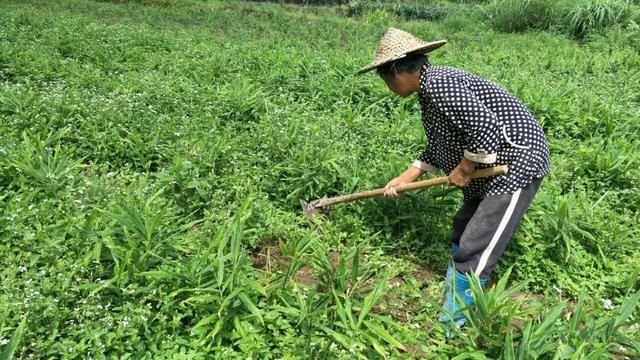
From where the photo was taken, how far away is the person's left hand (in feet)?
7.77

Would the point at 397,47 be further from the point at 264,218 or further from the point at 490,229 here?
the point at 264,218

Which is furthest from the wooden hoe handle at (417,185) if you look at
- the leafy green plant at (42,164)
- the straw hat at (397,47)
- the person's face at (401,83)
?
the leafy green plant at (42,164)

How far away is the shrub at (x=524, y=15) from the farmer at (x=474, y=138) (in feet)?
31.6

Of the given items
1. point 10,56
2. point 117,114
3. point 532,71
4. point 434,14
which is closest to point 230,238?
point 117,114

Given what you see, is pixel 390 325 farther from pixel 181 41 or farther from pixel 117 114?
pixel 181 41

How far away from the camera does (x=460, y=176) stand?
241cm

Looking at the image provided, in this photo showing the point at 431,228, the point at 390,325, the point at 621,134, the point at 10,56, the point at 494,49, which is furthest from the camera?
the point at 494,49

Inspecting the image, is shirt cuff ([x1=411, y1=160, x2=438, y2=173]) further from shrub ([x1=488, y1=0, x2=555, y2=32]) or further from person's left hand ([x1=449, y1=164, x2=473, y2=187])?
shrub ([x1=488, y1=0, x2=555, y2=32])

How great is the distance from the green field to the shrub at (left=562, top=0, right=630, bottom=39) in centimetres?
407

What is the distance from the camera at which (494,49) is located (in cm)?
782

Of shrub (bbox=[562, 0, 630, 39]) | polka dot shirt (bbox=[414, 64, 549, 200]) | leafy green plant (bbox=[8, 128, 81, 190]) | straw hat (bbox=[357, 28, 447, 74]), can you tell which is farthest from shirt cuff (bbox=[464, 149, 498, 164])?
shrub (bbox=[562, 0, 630, 39])

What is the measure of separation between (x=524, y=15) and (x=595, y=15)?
1.56 metres

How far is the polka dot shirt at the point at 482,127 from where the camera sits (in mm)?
2168

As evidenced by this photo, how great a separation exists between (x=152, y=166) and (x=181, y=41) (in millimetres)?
3654
